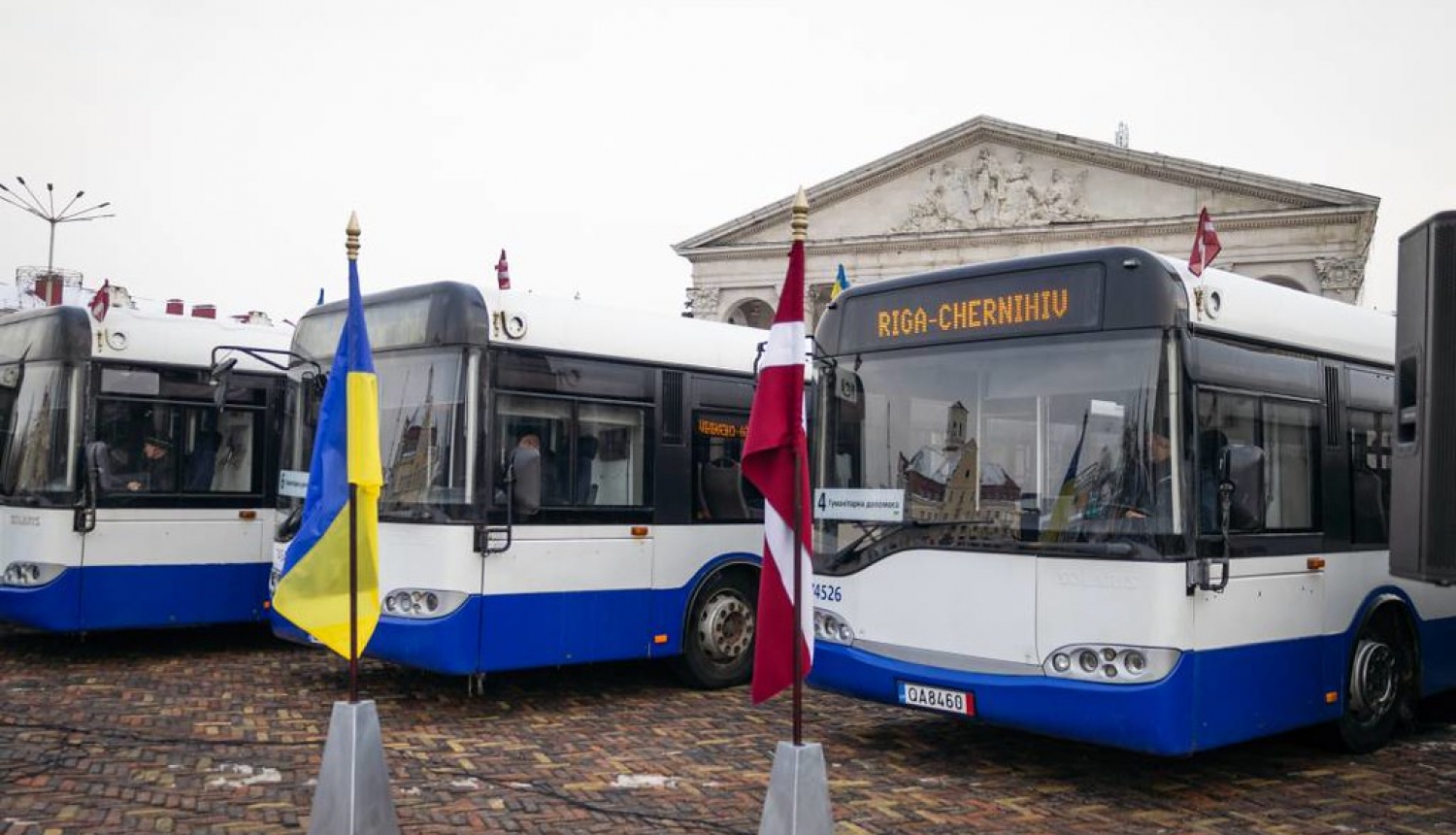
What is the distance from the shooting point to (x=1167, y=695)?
6.22 metres

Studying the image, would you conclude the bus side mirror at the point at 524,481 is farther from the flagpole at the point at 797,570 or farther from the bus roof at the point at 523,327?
the flagpole at the point at 797,570

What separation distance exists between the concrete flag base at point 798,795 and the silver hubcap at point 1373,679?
4.44m

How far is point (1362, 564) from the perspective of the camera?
7691 millimetres

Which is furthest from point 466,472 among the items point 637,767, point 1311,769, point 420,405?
point 1311,769

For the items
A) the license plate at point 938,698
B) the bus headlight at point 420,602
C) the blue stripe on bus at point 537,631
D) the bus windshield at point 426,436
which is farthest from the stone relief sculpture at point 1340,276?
the bus headlight at point 420,602

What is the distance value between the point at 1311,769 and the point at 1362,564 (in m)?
1.23

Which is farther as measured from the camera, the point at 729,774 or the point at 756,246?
the point at 756,246

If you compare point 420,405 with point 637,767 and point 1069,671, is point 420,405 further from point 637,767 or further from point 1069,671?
point 1069,671

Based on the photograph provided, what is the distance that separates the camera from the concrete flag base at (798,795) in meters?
4.68

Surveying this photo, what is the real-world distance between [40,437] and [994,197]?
46156 mm

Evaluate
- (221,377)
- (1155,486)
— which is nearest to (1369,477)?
(1155,486)

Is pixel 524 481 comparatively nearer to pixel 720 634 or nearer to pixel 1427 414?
pixel 720 634

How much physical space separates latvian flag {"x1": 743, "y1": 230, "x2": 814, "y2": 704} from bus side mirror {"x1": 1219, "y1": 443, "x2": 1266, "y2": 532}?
2457 mm

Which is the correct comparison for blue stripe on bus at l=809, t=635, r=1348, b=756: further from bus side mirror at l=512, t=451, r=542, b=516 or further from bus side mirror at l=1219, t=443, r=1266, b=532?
bus side mirror at l=512, t=451, r=542, b=516
